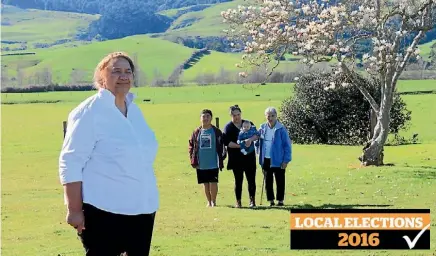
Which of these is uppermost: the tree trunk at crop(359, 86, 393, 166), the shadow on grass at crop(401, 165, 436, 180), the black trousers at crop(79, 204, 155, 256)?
the black trousers at crop(79, 204, 155, 256)

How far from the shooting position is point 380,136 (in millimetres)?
26141

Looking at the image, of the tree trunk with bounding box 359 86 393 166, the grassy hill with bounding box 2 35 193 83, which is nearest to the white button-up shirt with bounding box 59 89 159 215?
the tree trunk with bounding box 359 86 393 166

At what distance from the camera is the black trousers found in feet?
22.0

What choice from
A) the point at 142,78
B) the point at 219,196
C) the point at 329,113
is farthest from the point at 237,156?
the point at 142,78

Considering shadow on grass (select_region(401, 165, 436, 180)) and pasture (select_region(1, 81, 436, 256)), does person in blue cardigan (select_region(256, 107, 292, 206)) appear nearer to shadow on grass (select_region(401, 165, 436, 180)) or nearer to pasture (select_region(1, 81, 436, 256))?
pasture (select_region(1, 81, 436, 256))

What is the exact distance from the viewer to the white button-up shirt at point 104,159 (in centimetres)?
661

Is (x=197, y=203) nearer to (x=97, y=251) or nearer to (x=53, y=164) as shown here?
(x=97, y=251)

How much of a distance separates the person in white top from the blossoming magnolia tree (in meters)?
17.5

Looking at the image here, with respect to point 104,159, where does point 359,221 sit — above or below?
below

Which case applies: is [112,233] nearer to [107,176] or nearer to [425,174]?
[107,176]

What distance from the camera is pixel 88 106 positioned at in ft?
22.1

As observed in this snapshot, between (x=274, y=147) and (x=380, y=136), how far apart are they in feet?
33.6

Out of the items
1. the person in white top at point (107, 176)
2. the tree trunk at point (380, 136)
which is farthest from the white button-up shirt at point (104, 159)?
the tree trunk at point (380, 136)

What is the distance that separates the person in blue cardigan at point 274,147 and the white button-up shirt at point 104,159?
10.0 meters
